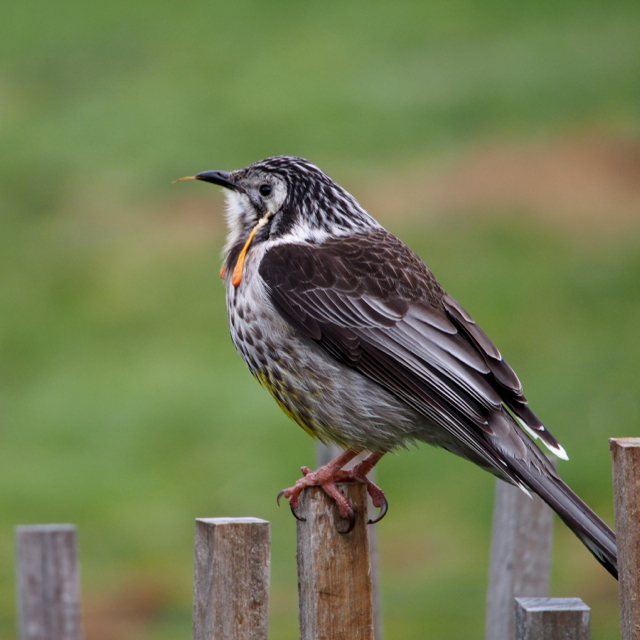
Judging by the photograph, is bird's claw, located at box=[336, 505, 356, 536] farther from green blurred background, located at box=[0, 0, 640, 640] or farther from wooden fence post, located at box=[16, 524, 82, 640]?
green blurred background, located at box=[0, 0, 640, 640]

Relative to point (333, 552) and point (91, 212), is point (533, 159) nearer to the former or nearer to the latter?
point (91, 212)

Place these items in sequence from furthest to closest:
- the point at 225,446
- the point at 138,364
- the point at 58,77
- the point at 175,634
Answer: the point at 58,77 → the point at 138,364 → the point at 225,446 → the point at 175,634

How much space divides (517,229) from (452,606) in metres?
6.87

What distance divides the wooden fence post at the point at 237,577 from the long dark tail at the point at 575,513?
3.39ft

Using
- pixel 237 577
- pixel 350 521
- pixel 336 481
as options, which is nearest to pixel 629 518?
pixel 350 521

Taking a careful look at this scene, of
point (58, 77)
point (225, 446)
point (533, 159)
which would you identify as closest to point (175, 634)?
point (225, 446)

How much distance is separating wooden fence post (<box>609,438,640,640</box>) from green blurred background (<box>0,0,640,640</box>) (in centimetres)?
478

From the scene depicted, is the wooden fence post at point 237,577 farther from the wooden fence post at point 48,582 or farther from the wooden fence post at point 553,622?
the wooden fence post at point 48,582

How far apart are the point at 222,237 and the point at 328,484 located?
10312 millimetres

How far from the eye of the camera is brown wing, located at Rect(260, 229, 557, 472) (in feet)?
14.0

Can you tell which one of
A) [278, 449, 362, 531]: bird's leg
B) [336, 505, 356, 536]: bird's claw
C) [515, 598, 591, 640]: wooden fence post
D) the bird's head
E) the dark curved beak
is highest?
the dark curved beak

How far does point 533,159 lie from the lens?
1546 cm

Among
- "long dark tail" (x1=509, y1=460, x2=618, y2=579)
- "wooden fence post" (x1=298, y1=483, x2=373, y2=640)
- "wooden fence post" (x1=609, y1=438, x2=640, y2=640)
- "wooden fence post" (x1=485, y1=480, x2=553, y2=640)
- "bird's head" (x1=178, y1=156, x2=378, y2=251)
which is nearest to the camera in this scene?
"wooden fence post" (x1=609, y1=438, x2=640, y2=640)

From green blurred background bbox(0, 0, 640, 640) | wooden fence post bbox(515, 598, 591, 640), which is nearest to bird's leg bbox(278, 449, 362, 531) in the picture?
wooden fence post bbox(515, 598, 591, 640)
